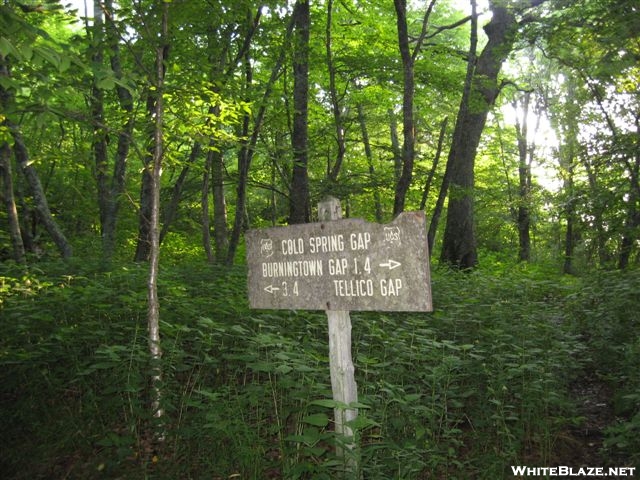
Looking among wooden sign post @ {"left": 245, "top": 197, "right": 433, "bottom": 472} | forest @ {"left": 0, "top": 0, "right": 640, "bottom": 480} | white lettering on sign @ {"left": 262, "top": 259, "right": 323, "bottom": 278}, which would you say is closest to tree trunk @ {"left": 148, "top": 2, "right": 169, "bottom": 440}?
forest @ {"left": 0, "top": 0, "right": 640, "bottom": 480}

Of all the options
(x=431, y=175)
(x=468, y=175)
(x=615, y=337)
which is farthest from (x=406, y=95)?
(x=615, y=337)

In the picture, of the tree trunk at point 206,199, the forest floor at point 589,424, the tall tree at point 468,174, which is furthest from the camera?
the tall tree at point 468,174

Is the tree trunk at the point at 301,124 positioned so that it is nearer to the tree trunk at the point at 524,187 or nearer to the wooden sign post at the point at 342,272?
the wooden sign post at the point at 342,272

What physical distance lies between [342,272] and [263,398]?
4.13 ft

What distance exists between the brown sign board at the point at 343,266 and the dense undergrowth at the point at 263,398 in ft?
1.42

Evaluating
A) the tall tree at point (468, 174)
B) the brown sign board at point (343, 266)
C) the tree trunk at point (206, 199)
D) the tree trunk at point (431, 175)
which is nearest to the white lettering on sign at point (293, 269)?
the brown sign board at point (343, 266)

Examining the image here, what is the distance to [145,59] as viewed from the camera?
837cm

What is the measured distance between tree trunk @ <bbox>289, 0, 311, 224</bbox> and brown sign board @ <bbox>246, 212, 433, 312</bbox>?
20.5 ft

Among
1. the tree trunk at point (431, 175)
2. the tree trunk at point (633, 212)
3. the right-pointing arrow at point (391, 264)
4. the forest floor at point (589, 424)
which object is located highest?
the tree trunk at point (431, 175)

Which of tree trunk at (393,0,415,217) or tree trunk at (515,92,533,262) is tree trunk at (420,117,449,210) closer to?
tree trunk at (393,0,415,217)

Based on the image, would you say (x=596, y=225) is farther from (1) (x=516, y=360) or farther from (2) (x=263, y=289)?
(2) (x=263, y=289)

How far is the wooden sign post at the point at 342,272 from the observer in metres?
2.83

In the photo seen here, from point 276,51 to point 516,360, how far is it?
7111mm

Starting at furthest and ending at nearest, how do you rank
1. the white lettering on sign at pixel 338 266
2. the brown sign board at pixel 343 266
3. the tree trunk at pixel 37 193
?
the tree trunk at pixel 37 193 → the white lettering on sign at pixel 338 266 → the brown sign board at pixel 343 266
